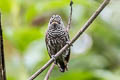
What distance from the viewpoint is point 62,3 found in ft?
13.1

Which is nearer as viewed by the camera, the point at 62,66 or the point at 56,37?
the point at 62,66

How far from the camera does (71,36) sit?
14.6 feet

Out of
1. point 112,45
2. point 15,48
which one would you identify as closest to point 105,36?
point 112,45

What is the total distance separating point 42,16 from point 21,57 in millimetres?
1355

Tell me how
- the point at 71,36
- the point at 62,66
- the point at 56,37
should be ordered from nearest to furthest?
the point at 62,66 < the point at 56,37 < the point at 71,36

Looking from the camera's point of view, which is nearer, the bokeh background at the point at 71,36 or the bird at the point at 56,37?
the bokeh background at the point at 71,36

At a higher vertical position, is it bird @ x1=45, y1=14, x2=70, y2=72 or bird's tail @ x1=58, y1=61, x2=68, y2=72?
bird @ x1=45, y1=14, x2=70, y2=72

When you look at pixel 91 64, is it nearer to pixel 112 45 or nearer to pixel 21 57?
pixel 112 45

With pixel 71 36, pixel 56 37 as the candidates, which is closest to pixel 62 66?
pixel 56 37

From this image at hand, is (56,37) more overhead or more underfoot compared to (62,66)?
more overhead

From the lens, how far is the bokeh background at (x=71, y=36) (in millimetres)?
3842

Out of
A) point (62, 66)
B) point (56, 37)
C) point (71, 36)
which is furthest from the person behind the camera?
point (71, 36)

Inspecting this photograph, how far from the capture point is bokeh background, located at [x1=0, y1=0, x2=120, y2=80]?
3.84m

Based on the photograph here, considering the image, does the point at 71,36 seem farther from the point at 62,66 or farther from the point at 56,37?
the point at 62,66
